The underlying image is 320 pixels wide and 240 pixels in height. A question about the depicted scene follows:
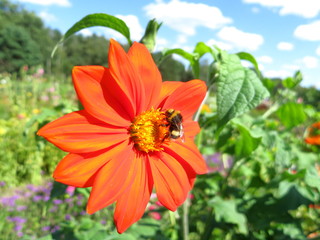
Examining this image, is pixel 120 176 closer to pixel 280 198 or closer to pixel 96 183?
pixel 96 183

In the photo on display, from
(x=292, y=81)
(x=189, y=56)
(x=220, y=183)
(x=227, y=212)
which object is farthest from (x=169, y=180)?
(x=220, y=183)

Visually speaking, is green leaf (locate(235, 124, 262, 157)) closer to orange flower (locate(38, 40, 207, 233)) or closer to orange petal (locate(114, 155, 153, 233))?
orange flower (locate(38, 40, 207, 233))

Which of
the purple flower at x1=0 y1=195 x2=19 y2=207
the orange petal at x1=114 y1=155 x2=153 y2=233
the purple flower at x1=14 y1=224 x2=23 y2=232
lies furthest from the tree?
the orange petal at x1=114 y1=155 x2=153 y2=233

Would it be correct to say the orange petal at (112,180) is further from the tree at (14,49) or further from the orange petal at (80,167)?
the tree at (14,49)

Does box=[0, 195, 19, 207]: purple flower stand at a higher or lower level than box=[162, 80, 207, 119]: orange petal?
lower

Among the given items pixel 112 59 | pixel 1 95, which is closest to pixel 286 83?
pixel 112 59

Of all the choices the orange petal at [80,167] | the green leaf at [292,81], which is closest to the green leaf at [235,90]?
the orange petal at [80,167]

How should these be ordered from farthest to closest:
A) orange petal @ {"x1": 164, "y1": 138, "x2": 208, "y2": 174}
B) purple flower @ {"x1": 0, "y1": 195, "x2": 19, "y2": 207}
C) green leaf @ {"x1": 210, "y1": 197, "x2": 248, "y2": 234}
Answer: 1. purple flower @ {"x1": 0, "y1": 195, "x2": 19, "y2": 207}
2. green leaf @ {"x1": 210, "y1": 197, "x2": 248, "y2": 234}
3. orange petal @ {"x1": 164, "y1": 138, "x2": 208, "y2": 174}
